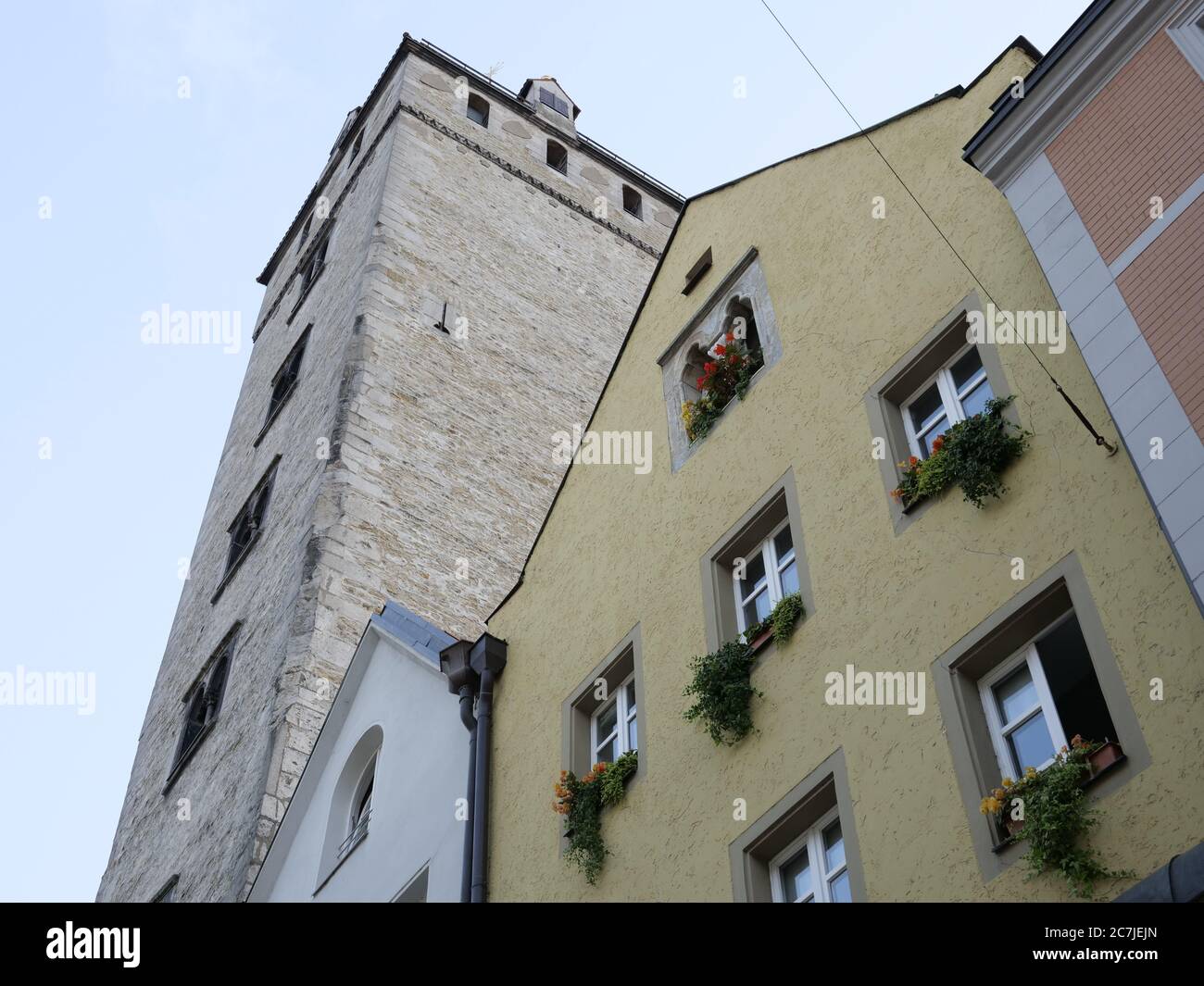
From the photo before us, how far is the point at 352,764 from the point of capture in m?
A: 14.5

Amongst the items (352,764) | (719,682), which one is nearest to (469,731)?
(352,764)

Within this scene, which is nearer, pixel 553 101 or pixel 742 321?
pixel 742 321

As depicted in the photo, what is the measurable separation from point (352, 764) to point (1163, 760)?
30.6 ft

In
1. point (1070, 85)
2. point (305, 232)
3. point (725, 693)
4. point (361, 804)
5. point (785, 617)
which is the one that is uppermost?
point (305, 232)

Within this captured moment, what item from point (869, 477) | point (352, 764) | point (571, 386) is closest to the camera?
point (869, 477)

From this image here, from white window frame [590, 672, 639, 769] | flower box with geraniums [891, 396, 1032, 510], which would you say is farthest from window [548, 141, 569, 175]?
flower box with geraniums [891, 396, 1032, 510]

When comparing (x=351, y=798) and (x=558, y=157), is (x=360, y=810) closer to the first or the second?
(x=351, y=798)

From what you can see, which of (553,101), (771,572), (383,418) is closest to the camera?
(771,572)

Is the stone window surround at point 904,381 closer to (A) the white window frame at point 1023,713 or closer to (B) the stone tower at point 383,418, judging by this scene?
(A) the white window frame at point 1023,713

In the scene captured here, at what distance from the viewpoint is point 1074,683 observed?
24.0 feet

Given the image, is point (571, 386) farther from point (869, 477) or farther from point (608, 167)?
point (869, 477)

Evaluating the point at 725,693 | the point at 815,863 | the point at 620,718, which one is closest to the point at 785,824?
the point at 815,863

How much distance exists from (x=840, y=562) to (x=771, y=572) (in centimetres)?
92

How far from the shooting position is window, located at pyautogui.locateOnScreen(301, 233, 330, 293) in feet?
104
